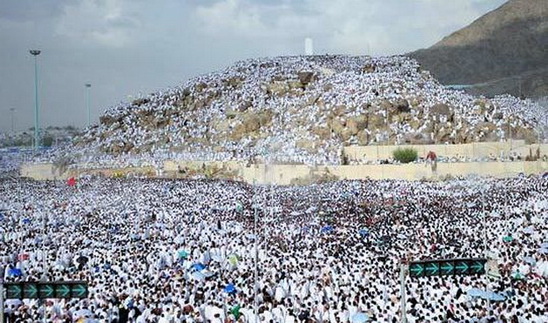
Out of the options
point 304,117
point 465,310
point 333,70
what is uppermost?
point 333,70

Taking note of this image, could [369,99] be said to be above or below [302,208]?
above

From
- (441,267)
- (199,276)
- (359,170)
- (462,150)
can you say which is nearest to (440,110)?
(462,150)

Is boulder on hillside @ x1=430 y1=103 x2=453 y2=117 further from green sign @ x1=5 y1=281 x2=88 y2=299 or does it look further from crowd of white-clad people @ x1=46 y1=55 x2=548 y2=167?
green sign @ x1=5 y1=281 x2=88 y2=299

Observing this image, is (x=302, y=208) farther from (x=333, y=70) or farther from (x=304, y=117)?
(x=333, y=70)

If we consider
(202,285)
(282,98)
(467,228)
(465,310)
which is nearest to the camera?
→ (465,310)

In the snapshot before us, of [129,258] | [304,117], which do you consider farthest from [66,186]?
[129,258]

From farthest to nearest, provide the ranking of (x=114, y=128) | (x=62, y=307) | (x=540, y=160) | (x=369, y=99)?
(x=114, y=128) → (x=369, y=99) → (x=540, y=160) → (x=62, y=307)

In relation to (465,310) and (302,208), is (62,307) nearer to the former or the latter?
(465,310)

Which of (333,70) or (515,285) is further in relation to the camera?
(333,70)
